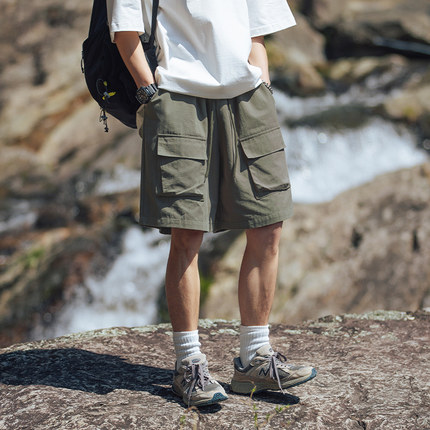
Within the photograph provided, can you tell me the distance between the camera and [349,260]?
5613 mm

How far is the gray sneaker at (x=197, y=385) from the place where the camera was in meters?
2.55

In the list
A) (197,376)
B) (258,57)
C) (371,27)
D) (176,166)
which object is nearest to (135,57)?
(176,166)

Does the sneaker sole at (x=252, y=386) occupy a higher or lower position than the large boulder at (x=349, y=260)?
higher

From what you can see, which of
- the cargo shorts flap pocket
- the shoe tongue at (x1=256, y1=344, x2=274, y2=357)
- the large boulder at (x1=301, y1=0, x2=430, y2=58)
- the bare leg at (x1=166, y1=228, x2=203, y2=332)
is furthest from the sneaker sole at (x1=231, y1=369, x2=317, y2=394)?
the large boulder at (x1=301, y1=0, x2=430, y2=58)

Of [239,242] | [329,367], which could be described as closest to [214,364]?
[329,367]

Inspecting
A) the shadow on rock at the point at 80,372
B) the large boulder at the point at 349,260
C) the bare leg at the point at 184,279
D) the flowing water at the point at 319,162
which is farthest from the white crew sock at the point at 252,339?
the flowing water at the point at 319,162

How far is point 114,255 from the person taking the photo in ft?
23.7

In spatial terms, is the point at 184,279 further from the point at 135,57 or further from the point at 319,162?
the point at 319,162

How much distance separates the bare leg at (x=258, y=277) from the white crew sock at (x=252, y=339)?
0.08ft

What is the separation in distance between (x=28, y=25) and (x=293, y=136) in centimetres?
632

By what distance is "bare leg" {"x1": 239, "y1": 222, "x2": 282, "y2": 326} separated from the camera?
2.73m

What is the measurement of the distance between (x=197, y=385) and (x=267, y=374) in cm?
31

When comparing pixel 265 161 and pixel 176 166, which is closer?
pixel 176 166

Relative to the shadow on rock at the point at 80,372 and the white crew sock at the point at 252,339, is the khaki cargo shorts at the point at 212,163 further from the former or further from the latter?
the shadow on rock at the point at 80,372
